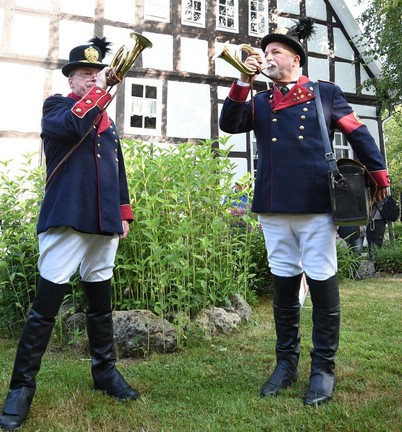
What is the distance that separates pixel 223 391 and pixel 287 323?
510 mm

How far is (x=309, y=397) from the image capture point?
95.8 inches

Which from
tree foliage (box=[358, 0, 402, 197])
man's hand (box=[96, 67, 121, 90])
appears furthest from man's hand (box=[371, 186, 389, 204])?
tree foliage (box=[358, 0, 402, 197])

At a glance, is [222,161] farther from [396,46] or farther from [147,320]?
[396,46]

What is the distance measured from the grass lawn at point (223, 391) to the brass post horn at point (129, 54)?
5.30 ft

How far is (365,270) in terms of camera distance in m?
7.56

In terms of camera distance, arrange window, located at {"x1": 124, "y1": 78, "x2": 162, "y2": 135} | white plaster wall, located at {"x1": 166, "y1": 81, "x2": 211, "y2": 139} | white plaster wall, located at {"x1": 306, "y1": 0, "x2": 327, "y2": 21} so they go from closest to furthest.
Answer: window, located at {"x1": 124, "y1": 78, "x2": 162, "y2": 135} → white plaster wall, located at {"x1": 166, "y1": 81, "x2": 211, "y2": 139} → white plaster wall, located at {"x1": 306, "y1": 0, "x2": 327, "y2": 21}

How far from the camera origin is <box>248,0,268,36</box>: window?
1173cm

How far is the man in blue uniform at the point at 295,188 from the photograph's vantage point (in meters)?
2.55

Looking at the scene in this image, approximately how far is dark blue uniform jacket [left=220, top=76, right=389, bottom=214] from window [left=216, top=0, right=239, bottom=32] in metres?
9.47

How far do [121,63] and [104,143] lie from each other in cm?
46

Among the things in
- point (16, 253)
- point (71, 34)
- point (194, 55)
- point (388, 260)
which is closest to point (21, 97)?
point (71, 34)

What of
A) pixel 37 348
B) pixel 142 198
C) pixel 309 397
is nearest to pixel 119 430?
pixel 37 348

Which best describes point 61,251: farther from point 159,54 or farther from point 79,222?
point 159,54

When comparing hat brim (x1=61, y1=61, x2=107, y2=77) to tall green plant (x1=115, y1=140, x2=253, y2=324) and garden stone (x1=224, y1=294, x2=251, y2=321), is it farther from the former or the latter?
garden stone (x1=224, y1=294, x2=251, y2=321)
